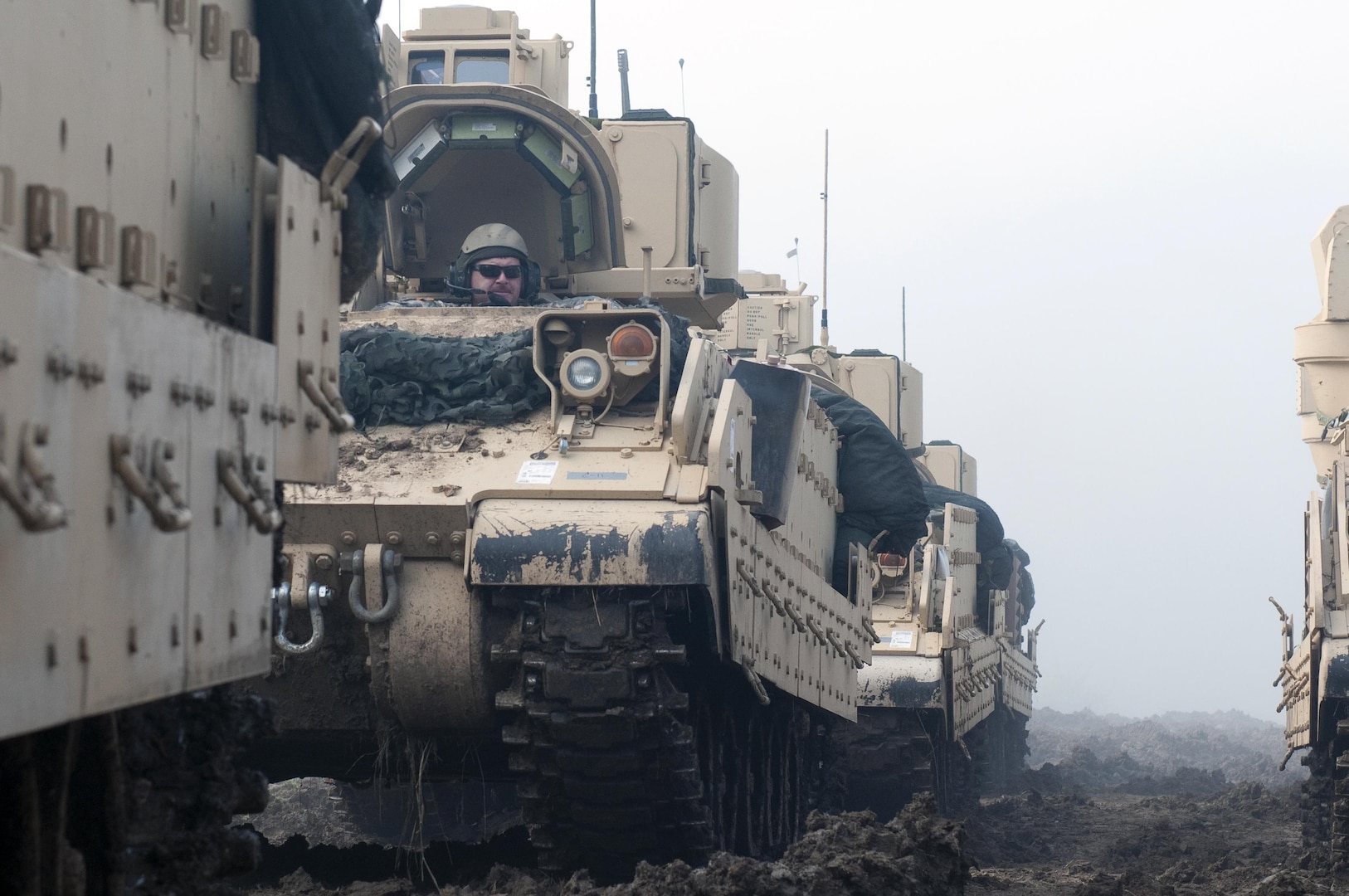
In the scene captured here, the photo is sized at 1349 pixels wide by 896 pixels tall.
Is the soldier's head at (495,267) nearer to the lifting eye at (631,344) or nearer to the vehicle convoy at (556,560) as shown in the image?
the vehicle convoy at (556,560)

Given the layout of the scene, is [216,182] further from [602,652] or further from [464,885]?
[464,885]

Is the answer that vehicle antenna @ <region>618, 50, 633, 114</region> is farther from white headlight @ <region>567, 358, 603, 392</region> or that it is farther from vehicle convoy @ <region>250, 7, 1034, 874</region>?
white headlight @ <region>567, 358, 603, 392</region>

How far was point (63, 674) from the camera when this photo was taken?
253 centimetres

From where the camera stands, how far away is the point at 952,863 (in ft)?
23.2

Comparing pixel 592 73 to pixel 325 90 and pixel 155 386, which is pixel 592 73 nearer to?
pixel 325 90

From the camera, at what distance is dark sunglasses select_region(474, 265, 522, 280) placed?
838 centimetres

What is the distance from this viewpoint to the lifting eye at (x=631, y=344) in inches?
258

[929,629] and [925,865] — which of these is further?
[929,629]

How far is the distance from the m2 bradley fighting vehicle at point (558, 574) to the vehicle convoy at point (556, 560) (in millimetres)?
11

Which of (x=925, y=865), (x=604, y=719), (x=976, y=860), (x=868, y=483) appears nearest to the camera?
(x=604, y=719)

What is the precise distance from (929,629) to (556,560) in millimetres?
6842

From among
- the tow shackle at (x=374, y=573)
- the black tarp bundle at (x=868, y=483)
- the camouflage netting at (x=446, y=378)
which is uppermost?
the camouflage netting at (x=446, y=378)

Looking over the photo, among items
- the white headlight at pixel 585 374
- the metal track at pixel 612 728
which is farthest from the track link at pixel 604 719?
the white headlight at pixel 585 374

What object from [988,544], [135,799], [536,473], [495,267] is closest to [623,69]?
[988,544]
